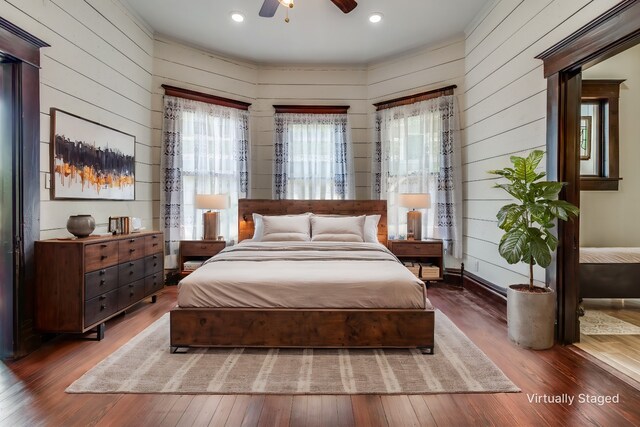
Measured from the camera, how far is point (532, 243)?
263cm

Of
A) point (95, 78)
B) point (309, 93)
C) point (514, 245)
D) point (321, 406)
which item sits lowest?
point (321, 406)

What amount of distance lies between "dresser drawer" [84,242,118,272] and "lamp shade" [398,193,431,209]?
344 cm

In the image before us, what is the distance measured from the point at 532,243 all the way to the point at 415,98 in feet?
9.79

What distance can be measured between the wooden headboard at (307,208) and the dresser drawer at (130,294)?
1611 millimetres

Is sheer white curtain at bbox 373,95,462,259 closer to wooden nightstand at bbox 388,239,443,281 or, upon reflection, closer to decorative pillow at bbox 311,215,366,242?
wooden nightstand at bbox 388,239,443,281

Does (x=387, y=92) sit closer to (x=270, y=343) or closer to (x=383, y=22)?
(x=383, y=22)

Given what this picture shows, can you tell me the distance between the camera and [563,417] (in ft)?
6.05

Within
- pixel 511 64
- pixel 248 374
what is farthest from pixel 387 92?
pixel 248 374

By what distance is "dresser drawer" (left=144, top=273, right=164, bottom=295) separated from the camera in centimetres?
368

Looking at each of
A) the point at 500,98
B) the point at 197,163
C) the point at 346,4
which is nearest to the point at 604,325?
the point at 500,98

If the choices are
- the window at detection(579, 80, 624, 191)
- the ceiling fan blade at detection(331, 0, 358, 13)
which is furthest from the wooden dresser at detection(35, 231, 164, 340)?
the window at detection(579, 80, 624, 191)

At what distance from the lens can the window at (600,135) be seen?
401 cm

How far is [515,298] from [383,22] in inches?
137

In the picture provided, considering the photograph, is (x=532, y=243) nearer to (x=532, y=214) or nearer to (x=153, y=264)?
(x=532, y=214)
